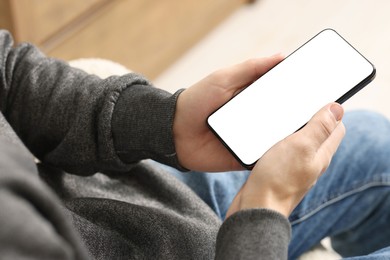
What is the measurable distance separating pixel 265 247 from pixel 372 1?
142cm

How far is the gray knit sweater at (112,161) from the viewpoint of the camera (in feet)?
1.70

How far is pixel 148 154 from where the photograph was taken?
1.99ft

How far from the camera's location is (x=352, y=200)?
27.2 inches

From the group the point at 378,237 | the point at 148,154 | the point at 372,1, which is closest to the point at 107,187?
the point at 148,154

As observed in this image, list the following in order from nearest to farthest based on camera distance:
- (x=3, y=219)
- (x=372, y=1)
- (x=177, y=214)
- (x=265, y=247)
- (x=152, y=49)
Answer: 1. (x=3, y=219)
2. (x=265, y=247)
3. (x=177, y=214)
4. (x=152, y=49)
5. (x=372, y=1)

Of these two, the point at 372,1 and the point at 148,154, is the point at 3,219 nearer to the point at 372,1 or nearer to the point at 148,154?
the point at 148,154

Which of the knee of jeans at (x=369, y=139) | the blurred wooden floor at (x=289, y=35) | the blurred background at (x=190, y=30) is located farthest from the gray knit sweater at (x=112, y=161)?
the blurred wooden floor at (x=289, y=35)

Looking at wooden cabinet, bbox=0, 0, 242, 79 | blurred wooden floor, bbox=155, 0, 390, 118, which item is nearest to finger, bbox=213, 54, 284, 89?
wooden cabinet, bbox=0, 0, 242, 79

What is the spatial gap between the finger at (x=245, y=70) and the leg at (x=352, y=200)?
17cm

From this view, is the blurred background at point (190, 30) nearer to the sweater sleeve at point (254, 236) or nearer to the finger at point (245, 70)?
the finger at point (245, 70)

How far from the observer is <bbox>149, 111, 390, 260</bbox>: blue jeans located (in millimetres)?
686

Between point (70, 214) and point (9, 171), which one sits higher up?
point (9, 171)

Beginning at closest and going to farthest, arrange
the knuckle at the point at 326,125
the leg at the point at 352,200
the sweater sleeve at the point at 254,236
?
the sweater sleeve at the point at 254,236 < the knuckle at the point at 326,125 < the leg at the point at 352,200

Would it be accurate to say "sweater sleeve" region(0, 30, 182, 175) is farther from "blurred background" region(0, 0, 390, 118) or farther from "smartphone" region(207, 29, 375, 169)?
"blurred background" region(0, 0, 390, 118)
